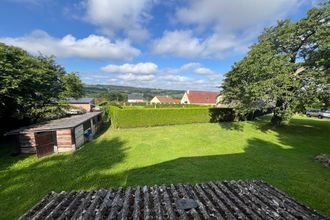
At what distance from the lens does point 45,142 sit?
10.6 meters

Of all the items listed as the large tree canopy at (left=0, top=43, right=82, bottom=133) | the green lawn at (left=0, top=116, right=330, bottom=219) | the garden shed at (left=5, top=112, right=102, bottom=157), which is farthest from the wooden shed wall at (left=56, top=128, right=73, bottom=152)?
the large tree canopy at (left=0, top=43, right=82, bottom=133)

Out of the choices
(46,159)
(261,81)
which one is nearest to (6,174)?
(46,159)

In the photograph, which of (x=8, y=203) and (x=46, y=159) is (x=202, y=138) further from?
(x=8, y=203)

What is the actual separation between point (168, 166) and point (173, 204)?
5905mm

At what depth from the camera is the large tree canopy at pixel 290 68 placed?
11984mm

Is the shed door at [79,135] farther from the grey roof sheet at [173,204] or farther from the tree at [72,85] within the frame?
the grey roof sheet at [173,204]

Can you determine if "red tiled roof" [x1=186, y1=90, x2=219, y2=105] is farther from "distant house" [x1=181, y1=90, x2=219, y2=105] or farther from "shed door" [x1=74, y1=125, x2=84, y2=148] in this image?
"shed door" [x1=74, y1=125, x2=84, y2=148]

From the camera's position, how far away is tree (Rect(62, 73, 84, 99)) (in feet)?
58.0

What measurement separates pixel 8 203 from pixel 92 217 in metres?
5.67

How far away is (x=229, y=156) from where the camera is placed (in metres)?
9.98

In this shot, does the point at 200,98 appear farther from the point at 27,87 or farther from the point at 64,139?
the point at 27,87

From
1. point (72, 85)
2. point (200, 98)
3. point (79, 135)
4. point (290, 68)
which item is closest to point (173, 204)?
point (79, 135)

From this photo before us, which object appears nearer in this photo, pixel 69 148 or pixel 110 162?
pixel 110 162

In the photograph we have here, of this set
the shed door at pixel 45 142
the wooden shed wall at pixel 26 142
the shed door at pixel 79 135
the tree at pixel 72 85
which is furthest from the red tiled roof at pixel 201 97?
the wooden shed wall at pixel 26 142
